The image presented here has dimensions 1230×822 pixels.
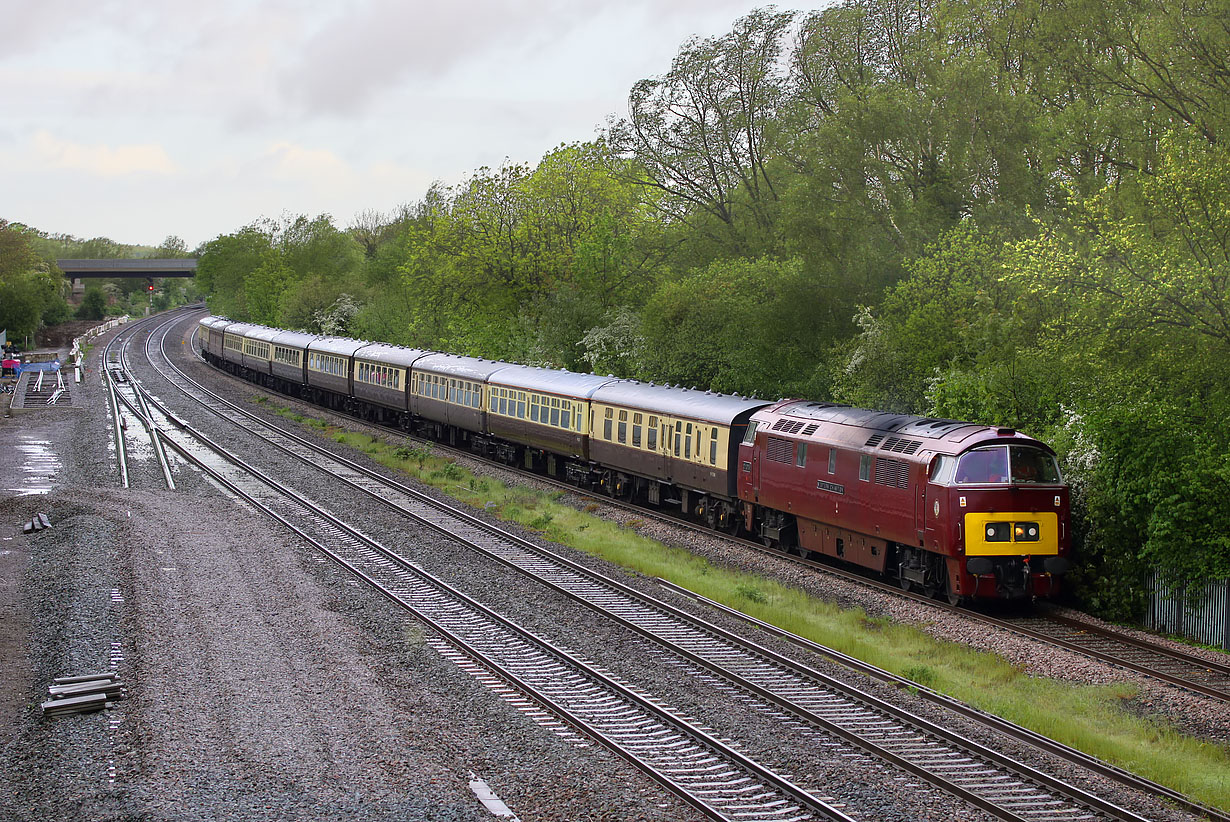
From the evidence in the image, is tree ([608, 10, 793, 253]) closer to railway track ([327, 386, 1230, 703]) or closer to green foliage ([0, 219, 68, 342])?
railway track ([327, 386, 1230, 703])

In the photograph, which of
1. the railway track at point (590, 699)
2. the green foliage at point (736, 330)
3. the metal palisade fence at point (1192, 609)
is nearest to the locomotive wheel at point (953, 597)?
the metal palisade fence at point (1192, 609)

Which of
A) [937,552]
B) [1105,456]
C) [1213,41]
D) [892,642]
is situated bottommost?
[892,642]

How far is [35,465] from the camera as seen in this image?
111 ft

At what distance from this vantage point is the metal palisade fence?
17.3m

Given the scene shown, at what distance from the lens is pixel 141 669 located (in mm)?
14289

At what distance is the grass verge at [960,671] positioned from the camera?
12.1 meters

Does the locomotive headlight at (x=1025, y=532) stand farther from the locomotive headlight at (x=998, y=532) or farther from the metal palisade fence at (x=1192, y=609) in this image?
the metal palisade fence at (x=1192, y=609)

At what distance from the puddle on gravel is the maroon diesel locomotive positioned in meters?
20.3

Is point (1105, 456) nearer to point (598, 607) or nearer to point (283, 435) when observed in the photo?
point (598, 607)

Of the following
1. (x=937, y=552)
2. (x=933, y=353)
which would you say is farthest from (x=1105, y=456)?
(x=933, y=353)

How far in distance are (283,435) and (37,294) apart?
2153 inches

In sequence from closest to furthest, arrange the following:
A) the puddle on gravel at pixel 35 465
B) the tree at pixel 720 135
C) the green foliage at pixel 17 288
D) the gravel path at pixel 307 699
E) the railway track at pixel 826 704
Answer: the gravel path at pixel 307 699, the railway track at pixel 826 704, the puddle on gravel at pixel 35 465, the tree at pixel 720 135, the green foliage at pixel 17 288

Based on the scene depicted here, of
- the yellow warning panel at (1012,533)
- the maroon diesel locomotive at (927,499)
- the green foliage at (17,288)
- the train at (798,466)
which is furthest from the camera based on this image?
the green foliage at (17,288)

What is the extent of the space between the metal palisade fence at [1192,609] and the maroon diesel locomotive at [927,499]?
5.52 feet
